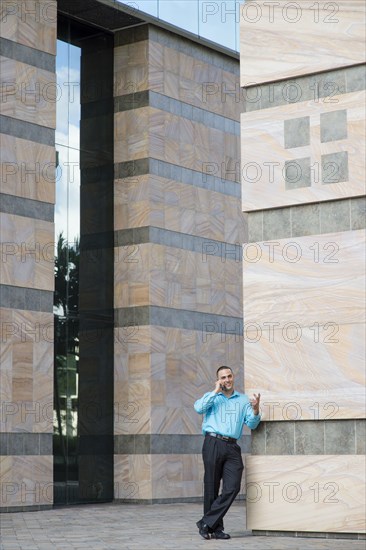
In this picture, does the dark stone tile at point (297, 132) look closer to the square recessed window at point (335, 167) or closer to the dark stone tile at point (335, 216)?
the square recessed window at point (335, 167)

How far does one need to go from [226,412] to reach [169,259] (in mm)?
9037

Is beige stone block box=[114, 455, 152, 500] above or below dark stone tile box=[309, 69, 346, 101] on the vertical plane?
below

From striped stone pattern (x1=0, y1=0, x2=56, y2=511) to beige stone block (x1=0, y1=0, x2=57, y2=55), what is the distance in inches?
0.7

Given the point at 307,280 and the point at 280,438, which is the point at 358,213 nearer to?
the point at 307,280

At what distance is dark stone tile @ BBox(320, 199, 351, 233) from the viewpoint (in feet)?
42.9

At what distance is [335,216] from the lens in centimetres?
1316

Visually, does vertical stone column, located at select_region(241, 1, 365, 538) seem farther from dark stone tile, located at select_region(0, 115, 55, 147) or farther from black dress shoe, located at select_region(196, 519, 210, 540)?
dark stone tile, located at select_region(0, 115, 55, 147)

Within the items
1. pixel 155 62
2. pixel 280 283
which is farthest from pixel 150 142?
pixel 280 283

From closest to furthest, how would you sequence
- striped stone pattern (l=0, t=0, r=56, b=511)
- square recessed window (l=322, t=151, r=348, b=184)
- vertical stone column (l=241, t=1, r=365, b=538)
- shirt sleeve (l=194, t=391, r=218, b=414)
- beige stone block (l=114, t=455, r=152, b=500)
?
vertical stone column (l=241, t=1, r=365, b=538) < shirt sleeve (l=194, t=391, r=218, b=414) < square recessed window (l=322, t=151, r=348, b=184) < striped stone pattern (l=0, t=0, r=56, b=511) < beige stone block (l=114, t=455, r=152, b=500)

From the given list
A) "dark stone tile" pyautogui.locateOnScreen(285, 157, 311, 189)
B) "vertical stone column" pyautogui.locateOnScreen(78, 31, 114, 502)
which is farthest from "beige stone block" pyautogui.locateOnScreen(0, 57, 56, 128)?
"dark stone tile" pyautogui.locateOnScreen(285, 157, 311, 189)

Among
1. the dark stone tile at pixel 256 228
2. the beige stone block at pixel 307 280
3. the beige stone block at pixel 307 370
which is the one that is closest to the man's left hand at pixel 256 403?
the beige stone block at pixel 307 370

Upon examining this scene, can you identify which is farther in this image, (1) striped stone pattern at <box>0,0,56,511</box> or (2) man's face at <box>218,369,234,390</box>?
(1) striped stone pattern at <box>0,0,56,511</box>

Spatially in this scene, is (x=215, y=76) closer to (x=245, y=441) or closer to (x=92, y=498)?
(x=245, y=441)

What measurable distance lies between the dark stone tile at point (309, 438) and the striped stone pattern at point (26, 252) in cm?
703
